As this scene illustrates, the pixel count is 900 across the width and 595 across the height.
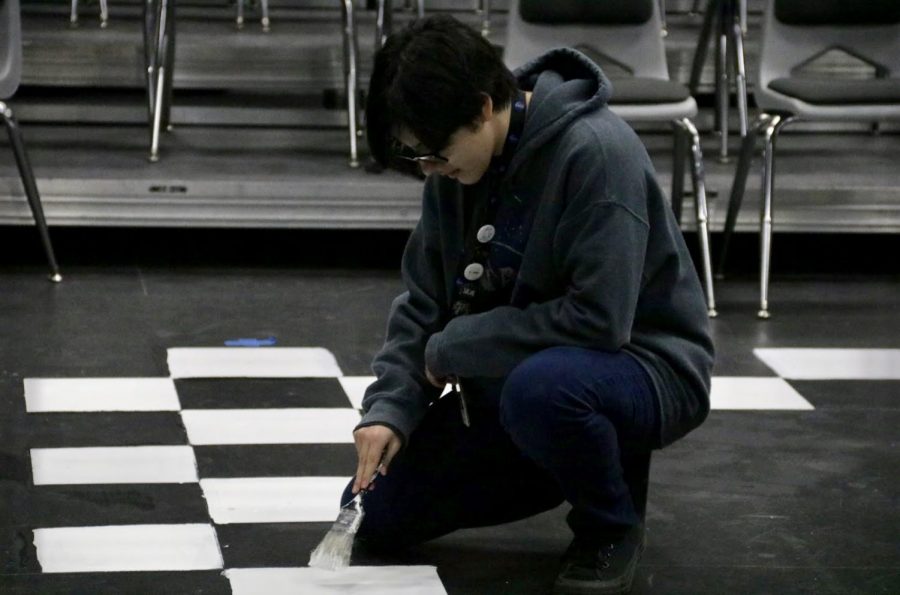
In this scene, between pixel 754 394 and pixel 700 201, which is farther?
pixel 700 201

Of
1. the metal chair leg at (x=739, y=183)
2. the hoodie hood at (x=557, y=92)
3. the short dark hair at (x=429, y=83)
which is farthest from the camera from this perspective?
the metal chair leg at (x=739, y=183)

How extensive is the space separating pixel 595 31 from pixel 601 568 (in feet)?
7.58

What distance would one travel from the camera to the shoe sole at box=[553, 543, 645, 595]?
2.03 m

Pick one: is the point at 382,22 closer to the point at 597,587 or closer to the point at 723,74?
the point at 723,74

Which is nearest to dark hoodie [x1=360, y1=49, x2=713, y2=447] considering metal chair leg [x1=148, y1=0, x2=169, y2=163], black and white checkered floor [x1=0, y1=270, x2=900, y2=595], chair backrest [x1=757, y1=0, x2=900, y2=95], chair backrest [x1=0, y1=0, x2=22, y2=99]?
black and white checkered floor [x1=0, y1=270, x2=900, y2=595]

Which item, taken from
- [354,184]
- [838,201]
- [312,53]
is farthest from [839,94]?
[312,53]

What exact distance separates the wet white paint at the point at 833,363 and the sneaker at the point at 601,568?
1242 mm

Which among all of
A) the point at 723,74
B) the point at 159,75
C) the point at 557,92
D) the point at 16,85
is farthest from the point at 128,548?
the point at 723,74

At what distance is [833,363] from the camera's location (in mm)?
3330

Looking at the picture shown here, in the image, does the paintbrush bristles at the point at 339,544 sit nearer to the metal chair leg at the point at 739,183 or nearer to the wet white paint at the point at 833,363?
the wet white paint at the point at 833,363

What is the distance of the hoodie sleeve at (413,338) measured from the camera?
6.79 ft

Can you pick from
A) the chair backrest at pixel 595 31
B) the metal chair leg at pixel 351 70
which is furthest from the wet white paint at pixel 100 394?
the chair backrest at pixel 595 31

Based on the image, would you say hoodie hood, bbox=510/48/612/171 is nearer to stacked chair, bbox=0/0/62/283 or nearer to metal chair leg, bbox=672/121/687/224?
metal chair leg, bbox=672/121/687/224

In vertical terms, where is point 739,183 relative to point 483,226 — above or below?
below
